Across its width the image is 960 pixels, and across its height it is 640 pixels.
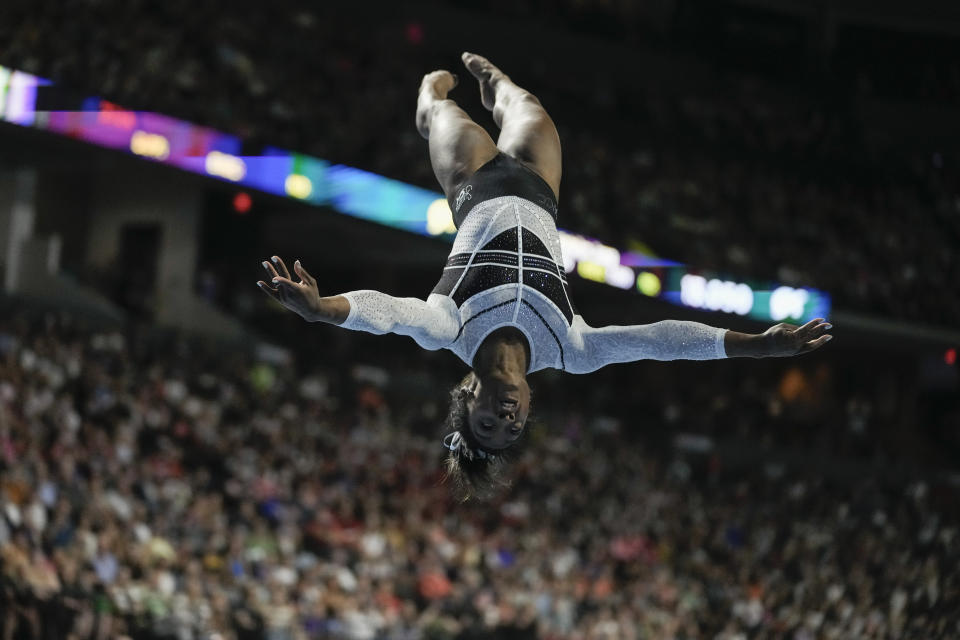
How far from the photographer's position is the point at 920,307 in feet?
65.7

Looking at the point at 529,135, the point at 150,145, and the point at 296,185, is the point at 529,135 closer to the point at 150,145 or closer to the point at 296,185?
the point at 150,145

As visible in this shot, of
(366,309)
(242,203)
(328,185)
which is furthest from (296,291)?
(242,203)

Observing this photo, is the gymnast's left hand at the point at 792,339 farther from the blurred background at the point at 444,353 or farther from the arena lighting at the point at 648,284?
the arena lighting at the point at 648,284

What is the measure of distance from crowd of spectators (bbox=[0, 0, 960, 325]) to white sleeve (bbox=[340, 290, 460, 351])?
11885 mm

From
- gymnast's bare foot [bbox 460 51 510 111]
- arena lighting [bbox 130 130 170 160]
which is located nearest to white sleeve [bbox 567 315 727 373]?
gymnast's bare foot [bbox 460 51 510 111]

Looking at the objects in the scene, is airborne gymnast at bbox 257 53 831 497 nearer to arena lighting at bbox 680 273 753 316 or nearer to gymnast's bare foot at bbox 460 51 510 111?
gymnast's bare foot at bbox 460 51 510 111

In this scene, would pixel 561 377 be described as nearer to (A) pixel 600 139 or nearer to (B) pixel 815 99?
(A) pixel 600 139

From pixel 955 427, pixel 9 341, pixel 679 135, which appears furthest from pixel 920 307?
pixel 9 341

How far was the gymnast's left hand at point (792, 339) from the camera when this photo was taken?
4.80 meters

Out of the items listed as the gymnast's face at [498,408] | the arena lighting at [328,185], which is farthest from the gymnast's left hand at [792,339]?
the arena lighting at [328,185]

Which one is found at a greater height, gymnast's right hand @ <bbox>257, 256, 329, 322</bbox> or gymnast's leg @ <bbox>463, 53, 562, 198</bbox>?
gymnast's leg @ <bbox>463, 53, 562, 198</bbox>

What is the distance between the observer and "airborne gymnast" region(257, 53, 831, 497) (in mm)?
4727

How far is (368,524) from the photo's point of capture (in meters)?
14.9

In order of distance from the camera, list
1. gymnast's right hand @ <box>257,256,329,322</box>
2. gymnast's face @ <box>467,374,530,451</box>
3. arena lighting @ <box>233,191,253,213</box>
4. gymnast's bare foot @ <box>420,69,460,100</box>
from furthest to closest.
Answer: arena lighting @ <box>233,191,253,213</box> → gymnast's bare foot @ <box>420,69,460,100</box> → gymnast's face @ <box>467,374,530,451</box> → gymnast's right hand @ <box>257,256,329,322</box>
